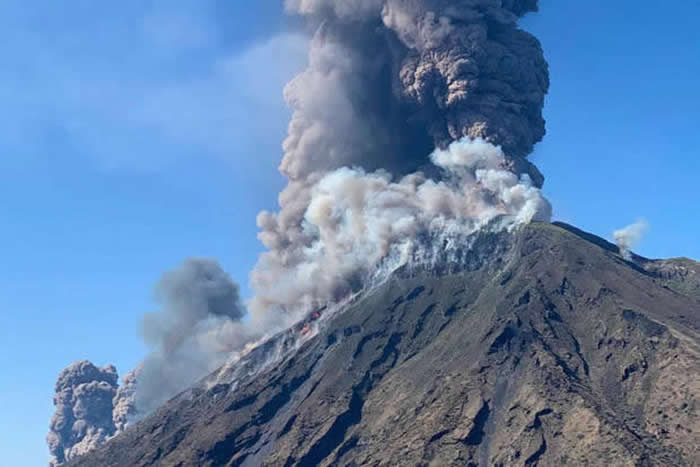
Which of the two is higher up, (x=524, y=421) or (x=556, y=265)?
(x=556, y=265)

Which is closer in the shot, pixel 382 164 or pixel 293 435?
pixel 293 435

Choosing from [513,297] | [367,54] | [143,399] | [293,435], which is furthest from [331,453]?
[143,399]

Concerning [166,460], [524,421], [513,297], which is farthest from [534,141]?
[166,460]

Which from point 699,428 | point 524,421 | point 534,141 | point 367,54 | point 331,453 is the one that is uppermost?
point 367,54

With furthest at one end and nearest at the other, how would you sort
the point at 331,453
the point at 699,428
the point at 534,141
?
the point at 534,141 < the point at 331,453 < the point at 699,428

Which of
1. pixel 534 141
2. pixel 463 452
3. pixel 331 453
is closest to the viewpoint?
pixel 463 452

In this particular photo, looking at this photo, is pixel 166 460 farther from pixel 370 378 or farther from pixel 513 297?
pixel 513 297
